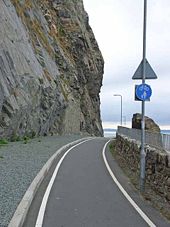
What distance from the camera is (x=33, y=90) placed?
3344 cm

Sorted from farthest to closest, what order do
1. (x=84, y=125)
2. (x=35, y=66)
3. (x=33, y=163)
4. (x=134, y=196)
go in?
1. (x=84, y=125)
2. (x=35, y=66)
3. (x=33, y=163)
4. (x=134, y=196)

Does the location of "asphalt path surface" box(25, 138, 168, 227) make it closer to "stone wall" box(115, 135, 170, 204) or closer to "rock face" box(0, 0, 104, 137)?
"stone wall" box(115, 135, 170, 204)

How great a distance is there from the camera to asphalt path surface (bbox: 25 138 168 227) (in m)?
8.21

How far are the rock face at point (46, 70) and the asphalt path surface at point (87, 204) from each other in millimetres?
12806

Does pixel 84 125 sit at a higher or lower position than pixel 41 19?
lower

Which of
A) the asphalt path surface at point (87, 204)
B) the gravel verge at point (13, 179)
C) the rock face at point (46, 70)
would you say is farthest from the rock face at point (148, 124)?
the asphalt path surface at point (87, 204)

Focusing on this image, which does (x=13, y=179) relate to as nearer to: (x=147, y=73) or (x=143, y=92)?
(x=143, y=92)

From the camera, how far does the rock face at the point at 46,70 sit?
92.8 feet

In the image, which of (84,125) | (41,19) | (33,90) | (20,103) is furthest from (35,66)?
(84,125)

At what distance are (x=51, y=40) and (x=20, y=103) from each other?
27238 millimetres

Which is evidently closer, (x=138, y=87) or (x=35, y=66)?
(x=138, y=87)

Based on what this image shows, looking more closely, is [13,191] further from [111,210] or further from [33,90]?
[33,90]

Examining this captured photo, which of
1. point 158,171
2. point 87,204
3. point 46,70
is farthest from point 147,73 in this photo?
point 46,70

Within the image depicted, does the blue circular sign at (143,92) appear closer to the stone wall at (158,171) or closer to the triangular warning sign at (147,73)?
the triangular warning sign at (147,73)
